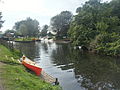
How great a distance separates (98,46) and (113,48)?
5.78 meters

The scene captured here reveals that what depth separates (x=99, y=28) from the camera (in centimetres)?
4800

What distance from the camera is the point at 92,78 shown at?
20141mm

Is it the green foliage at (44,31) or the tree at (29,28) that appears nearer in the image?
the tree at (29,28)

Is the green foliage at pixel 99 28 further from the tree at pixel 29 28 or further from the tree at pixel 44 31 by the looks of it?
the tree at pixel 44 31

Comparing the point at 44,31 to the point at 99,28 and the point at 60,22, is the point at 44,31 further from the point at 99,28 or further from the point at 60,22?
the point at 99,28

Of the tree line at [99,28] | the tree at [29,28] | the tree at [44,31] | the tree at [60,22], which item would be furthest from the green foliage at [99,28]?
the tree at [44,31]

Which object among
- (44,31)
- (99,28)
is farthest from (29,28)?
(99,28)

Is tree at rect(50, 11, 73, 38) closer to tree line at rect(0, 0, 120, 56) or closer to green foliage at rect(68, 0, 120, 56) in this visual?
tree line at rect(0, 0, 120, 56)

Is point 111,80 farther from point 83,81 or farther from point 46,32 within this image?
point 46,32

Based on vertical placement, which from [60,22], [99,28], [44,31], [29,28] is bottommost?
[99,28]

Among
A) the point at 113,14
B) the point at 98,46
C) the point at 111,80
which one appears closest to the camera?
the point at 111,80

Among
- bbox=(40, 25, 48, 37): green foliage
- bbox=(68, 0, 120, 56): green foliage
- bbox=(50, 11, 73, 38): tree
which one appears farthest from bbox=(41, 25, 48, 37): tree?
bbox=(68, 0, 120, 56): green foliage

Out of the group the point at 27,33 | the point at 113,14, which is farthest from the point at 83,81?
the point at 27,33

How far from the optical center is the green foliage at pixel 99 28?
41.0 m
